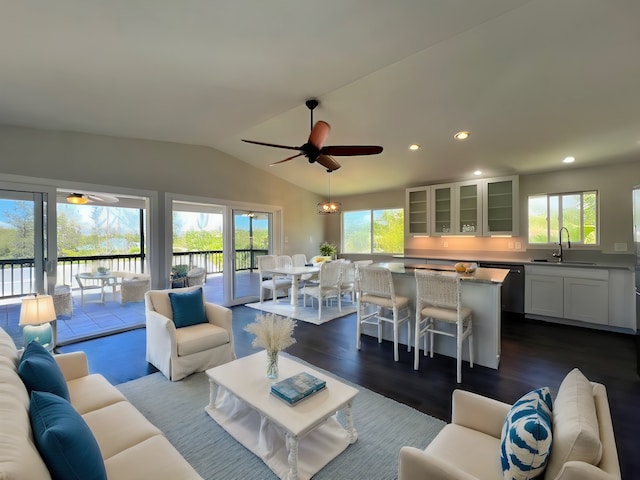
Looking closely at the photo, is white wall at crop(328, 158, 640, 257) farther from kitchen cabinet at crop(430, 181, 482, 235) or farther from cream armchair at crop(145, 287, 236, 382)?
cream armchair at crop(145, 287, 236, 382)

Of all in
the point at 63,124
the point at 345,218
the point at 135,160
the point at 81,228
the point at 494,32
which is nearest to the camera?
the point at 494,32

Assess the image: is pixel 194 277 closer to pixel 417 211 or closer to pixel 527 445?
pixel 417 211

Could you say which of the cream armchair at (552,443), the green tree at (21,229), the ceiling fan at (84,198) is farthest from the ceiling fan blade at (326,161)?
the ceiling fan at (84,198)

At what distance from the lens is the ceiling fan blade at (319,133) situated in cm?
283

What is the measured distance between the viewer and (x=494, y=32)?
91.0 inches

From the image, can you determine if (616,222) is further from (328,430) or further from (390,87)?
(328,430)

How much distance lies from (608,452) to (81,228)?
829cm

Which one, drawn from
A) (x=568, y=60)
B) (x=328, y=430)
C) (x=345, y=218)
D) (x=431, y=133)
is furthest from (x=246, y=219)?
(x=568, y=60)

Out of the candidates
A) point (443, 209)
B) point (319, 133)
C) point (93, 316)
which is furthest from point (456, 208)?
point (93, 316)

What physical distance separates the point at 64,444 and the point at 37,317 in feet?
8.20

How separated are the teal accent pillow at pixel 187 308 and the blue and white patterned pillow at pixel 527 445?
9.61 feet

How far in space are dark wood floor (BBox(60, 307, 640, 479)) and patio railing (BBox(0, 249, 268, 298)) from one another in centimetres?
93

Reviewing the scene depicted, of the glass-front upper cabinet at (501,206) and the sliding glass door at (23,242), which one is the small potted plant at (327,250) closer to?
the glass-front upper cabinet at (501,206)

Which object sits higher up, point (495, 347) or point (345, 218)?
point (345, 218)
